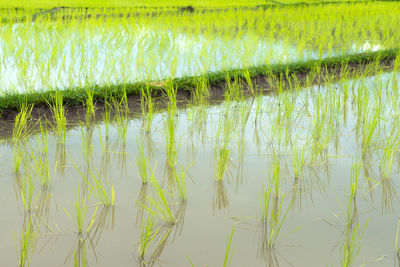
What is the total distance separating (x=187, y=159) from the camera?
2.57 meters

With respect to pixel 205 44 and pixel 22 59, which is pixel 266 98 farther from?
pixel 22 59

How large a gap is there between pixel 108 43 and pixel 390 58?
2.97 m

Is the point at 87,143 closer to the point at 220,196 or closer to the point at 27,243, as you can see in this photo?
the point at 220,196

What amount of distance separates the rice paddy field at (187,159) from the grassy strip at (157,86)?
0.01 m

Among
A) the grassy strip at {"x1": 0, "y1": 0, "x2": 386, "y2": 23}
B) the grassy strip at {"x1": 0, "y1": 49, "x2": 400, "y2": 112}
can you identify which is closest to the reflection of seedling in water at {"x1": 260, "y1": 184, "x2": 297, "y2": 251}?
the grassy strip at {"x1": 0, "y1": 49, "x2": 400, "y2": 112}

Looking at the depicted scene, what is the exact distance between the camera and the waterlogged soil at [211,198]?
5.59 feet

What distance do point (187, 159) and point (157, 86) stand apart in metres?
1.22

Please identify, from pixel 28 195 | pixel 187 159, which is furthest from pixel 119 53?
pixel 28 195

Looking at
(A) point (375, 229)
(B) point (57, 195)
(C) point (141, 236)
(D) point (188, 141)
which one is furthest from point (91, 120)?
(A) point (375, 229)

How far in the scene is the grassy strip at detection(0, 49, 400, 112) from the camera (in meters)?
3.21

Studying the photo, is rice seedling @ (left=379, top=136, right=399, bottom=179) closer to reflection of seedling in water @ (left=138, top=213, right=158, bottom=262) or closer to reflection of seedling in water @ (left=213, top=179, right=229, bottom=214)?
reflection of seedling in water @ (left=213, top=179, right=229, bottom=214)

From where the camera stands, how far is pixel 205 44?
513 centimetres

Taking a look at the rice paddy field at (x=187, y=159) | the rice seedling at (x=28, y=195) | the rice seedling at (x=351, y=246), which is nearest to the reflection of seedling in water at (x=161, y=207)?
the rice paddy field at (x=187, y=159)

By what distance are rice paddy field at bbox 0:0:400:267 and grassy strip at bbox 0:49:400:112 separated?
0.05ft
